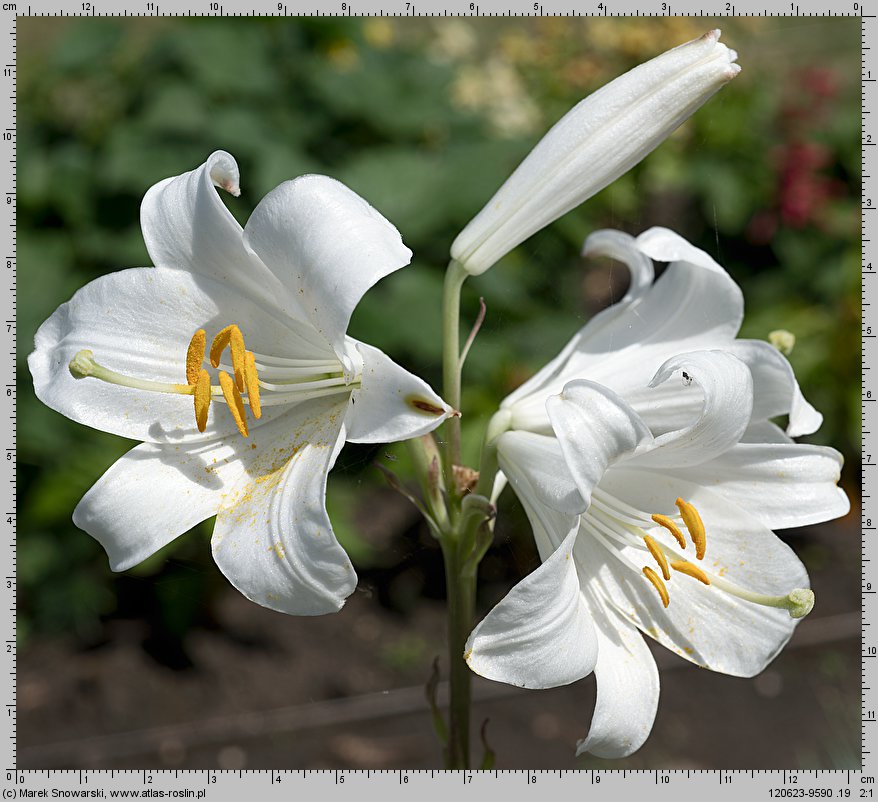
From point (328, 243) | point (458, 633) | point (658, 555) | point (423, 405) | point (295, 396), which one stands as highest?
point (328, 243)

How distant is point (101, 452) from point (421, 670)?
3.76 feet

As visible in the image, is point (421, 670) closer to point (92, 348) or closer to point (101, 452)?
point (101, 452)

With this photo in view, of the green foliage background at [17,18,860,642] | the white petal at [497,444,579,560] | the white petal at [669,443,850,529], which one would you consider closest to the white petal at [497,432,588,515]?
the white petal at [497,444,579,560]

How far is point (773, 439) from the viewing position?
1080 mm

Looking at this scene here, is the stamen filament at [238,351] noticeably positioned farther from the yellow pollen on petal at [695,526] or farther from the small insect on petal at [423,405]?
the yellow pollen on petal at [695,526]

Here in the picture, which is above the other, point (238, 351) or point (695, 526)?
point (238, 351)

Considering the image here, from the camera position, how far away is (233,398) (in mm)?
974

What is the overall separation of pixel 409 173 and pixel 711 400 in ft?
6.22

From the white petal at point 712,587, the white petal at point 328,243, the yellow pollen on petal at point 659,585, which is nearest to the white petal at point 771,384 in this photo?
the white petal at point 712,587

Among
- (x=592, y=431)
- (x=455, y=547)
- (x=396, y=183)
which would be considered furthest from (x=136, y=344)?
(x=396, y=183)

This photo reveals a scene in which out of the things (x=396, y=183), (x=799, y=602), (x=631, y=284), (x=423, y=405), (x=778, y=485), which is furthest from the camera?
A: (x=396, y=183)

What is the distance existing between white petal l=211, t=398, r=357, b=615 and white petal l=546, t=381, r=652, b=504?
0.23 m

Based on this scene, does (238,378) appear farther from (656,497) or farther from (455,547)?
(656,497)

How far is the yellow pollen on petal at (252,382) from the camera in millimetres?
943
